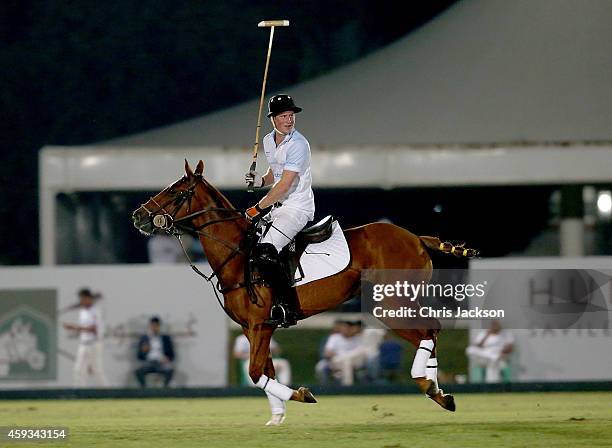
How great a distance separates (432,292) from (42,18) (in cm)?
2249

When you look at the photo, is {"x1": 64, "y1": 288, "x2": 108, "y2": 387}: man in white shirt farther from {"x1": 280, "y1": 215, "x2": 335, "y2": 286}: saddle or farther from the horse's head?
{"x1": 280, "y1": 215, "x2": 335, "y2": 286}: saddle

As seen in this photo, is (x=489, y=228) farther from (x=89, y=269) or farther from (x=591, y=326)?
(x=89, y=269)

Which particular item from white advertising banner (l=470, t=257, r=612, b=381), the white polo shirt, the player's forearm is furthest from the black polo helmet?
white advertising banner (l=470, t=257, r=612, b=381)

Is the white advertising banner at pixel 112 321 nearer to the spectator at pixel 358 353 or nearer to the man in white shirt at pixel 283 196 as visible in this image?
the spectator at pixel 358 353

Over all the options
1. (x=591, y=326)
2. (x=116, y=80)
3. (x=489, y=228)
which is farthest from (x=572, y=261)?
(x=116, y=80)

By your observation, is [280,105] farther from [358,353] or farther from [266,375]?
[358,353]

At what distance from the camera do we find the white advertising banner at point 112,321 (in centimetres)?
1808

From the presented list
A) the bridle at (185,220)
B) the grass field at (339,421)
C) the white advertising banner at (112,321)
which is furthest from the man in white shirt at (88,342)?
the bridle at (185,220)

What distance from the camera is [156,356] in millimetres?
18078

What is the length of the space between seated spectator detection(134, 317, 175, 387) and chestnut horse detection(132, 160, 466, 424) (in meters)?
6.61

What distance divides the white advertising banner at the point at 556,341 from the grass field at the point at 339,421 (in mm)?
735

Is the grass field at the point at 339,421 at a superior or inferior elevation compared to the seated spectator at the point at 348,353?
inferior

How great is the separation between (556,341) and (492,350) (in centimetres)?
81

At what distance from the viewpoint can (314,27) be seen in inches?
910
